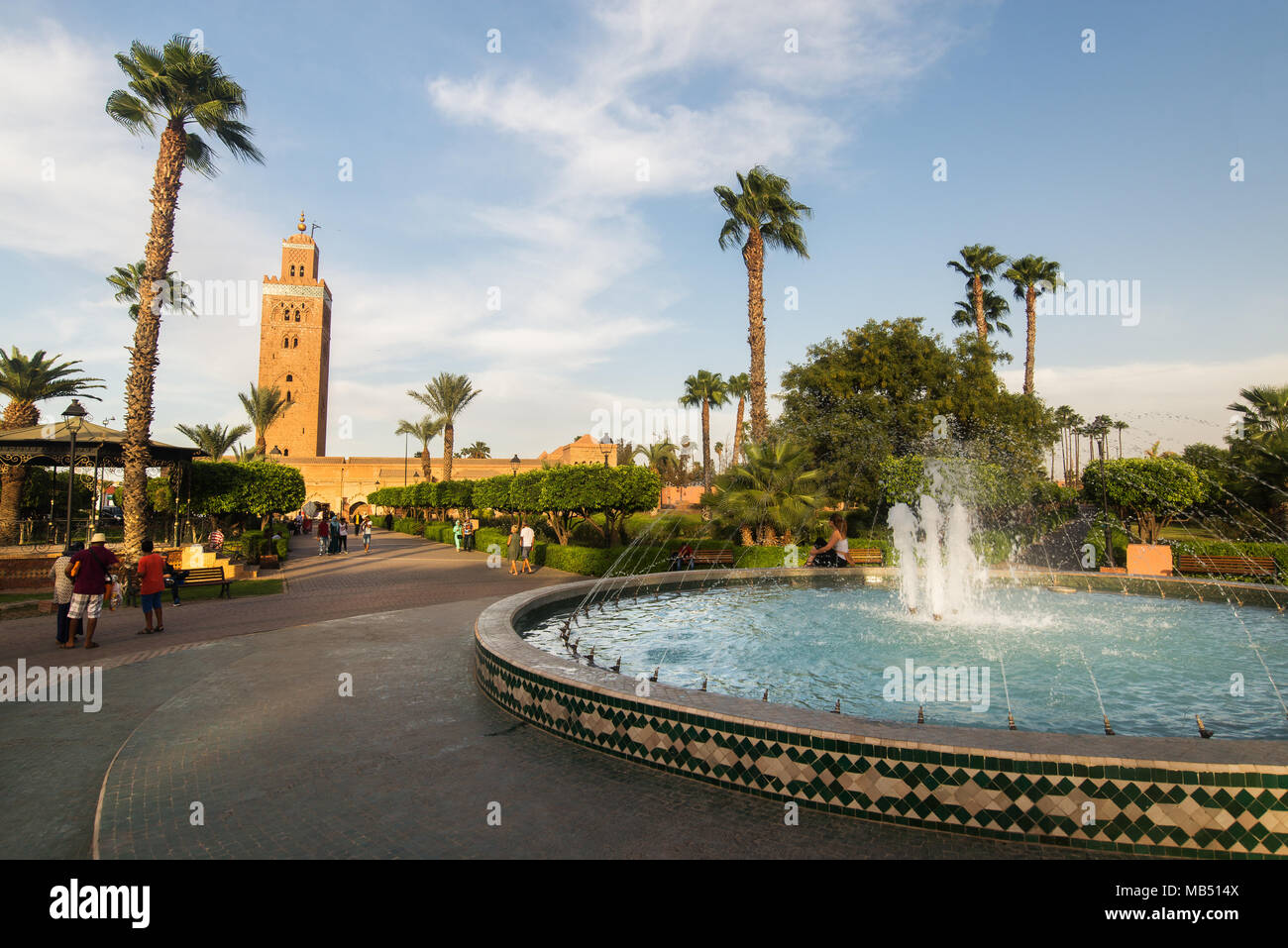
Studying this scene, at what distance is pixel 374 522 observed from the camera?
6412 cm

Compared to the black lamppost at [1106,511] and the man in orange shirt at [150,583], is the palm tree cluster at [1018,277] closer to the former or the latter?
the black lamppost at [1106,511]

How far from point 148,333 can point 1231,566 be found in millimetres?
27283

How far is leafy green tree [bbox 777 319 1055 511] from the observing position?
89.5 feet

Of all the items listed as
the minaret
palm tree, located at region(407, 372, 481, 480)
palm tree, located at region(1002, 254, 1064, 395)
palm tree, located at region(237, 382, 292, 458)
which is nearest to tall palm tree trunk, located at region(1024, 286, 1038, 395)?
palm tree, located at region(1002, 254, 1064, 395)

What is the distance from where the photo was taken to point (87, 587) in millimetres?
8508

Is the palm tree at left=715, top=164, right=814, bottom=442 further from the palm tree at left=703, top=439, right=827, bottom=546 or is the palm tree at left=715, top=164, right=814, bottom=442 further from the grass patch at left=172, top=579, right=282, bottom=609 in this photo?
the grass patch at left=172, top=579, right=282, bottom=609

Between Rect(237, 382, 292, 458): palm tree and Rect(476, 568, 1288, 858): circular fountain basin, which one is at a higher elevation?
Rect(237, 382, 292, 458): palm tree

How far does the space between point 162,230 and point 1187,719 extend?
22.4 meters

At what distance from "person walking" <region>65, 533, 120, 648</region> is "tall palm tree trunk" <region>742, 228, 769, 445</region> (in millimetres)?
17244

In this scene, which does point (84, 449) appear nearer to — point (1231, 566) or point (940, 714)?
point (940, 714)

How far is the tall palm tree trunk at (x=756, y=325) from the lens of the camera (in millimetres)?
22312

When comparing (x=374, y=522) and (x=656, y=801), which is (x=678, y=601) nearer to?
(x=656, y=801)

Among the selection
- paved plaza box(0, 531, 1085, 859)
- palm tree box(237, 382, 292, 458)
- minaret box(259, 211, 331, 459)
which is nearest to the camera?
paved plaza box(0, 531, 1085, 859)

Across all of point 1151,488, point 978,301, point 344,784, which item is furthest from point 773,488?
point 978,301
